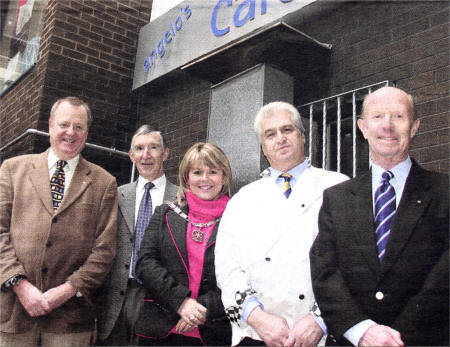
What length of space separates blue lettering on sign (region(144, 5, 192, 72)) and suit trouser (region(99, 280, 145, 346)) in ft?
10.5

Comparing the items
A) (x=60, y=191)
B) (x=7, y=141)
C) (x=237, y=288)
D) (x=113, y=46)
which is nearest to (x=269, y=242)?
(x=237, y=288)

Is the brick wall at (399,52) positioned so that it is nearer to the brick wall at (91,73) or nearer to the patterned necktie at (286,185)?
the patterned necktie at (286,185)

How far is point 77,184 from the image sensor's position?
244 cm

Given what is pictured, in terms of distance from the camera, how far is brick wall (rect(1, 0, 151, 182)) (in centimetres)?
488

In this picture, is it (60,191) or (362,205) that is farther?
(60,191)

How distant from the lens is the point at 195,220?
7.49ft

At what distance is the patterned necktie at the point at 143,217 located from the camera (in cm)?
258

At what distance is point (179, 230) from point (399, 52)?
208 cm

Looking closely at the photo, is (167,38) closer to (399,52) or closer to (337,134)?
(337,134)

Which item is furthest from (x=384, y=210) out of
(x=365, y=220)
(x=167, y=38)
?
(x=167, y=38)

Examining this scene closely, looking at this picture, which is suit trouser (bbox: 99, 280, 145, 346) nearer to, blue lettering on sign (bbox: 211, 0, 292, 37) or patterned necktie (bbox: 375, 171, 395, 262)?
patterned necktie (bbox: 375, 171, 395, 262)

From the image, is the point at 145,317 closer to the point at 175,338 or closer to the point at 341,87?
the point at 175,338

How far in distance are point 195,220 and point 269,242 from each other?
51 centimetres

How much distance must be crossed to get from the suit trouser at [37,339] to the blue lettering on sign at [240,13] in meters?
2.90
